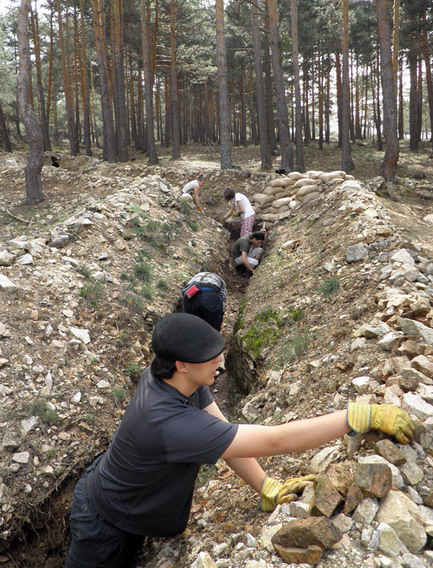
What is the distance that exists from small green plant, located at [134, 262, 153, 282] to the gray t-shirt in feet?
15.5

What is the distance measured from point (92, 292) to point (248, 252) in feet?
13.8

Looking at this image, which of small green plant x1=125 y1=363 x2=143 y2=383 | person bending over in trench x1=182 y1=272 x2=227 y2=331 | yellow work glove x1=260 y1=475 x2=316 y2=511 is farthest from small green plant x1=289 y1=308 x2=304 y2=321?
yellow work glove x1=260 y1=475 x2=316 y2=511

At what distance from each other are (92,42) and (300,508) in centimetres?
2873

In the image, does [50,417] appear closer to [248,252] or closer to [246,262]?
[246,262]

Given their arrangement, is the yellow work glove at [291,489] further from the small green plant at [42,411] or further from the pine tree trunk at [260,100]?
the pine tree trunk at [260,100]

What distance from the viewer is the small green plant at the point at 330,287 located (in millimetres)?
5613

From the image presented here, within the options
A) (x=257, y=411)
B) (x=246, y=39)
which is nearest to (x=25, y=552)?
(x=257, y=411)

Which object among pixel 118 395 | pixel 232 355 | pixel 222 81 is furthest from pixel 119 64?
pixel 118 395

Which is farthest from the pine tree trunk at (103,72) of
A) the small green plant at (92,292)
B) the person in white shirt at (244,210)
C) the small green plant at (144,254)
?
the small green plant at (92,292)

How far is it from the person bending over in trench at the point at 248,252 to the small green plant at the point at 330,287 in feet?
10.2

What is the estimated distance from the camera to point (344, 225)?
24.8 ft

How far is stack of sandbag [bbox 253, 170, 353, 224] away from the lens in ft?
35.6

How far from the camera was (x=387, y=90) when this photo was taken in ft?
41.5

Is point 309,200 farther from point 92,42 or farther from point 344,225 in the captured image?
point 92,42
